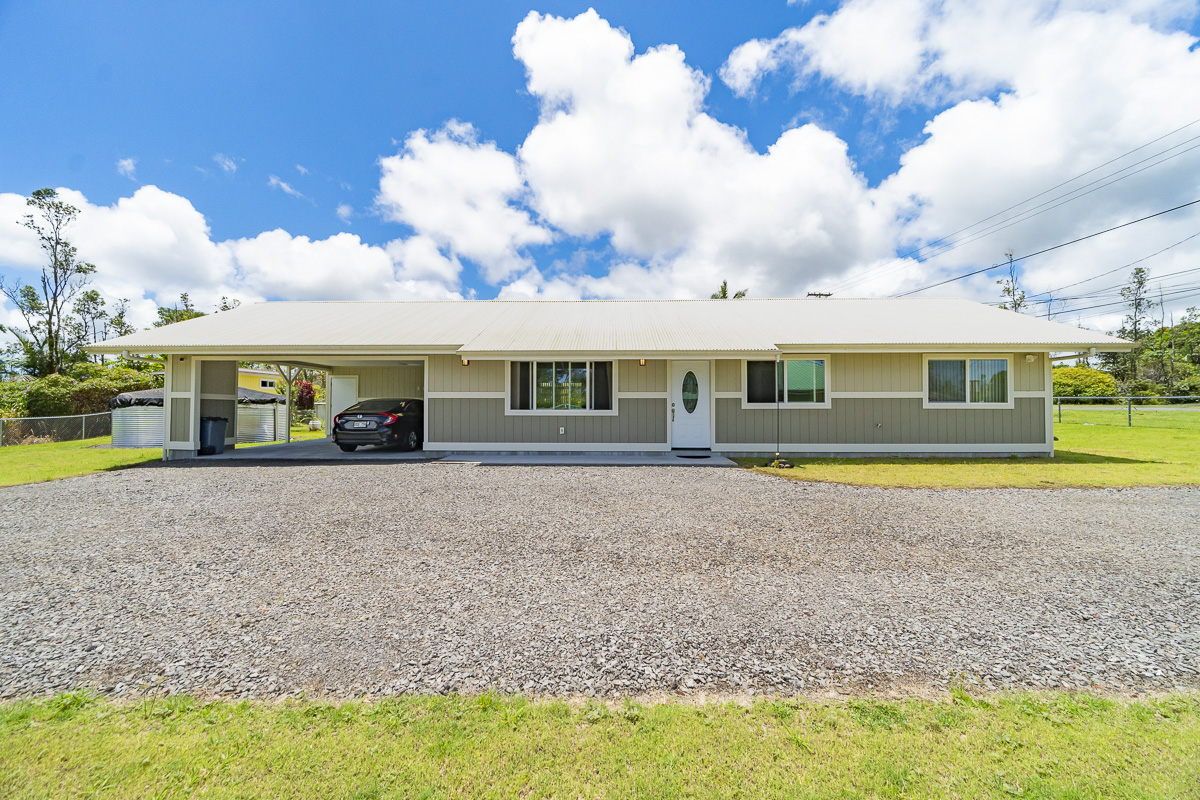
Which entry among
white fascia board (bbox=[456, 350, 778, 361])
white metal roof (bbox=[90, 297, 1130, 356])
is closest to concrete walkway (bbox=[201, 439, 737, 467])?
white fascia board (bbox=[456, 350, 778, 361])

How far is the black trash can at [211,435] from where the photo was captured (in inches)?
460

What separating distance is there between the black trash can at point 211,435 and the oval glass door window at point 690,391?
11171mm

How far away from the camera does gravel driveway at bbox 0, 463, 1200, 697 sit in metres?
2.77

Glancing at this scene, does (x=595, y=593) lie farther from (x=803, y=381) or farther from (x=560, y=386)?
(x=803, y=381)

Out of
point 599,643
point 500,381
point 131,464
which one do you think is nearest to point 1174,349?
point 500,381

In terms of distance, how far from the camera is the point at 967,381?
1109 cm

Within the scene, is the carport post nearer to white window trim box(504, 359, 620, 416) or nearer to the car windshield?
the car windshield

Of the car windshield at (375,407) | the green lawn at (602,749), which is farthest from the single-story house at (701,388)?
A: the green lawn at (602,749)

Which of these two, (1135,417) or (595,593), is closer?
(595,593)

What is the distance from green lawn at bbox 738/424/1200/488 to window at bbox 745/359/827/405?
1.41 meters

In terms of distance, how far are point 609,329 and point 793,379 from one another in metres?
4.46

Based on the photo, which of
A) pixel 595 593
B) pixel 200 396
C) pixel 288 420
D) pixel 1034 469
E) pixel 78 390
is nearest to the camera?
pixel 595 593

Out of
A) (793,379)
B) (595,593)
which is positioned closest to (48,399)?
(595,593)

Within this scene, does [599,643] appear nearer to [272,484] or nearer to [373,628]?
[373,628]
